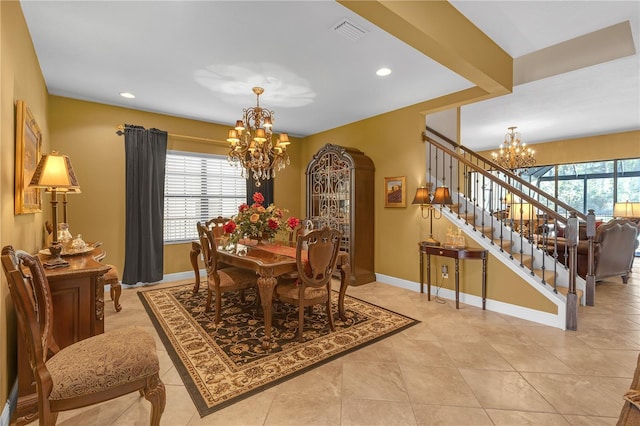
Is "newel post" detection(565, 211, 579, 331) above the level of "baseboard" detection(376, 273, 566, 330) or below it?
above

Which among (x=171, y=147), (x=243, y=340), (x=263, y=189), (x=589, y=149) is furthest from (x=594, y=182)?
(x=171, y=147)

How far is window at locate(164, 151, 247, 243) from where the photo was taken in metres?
4.84

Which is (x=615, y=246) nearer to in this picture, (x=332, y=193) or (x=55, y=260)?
(x=332, y=193)

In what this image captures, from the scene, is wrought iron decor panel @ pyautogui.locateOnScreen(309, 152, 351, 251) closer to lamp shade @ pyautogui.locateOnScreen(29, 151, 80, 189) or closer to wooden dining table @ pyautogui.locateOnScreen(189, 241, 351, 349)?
wooden dining table @ pyautogui.locateOnScreen(189, 241, 351, 349)

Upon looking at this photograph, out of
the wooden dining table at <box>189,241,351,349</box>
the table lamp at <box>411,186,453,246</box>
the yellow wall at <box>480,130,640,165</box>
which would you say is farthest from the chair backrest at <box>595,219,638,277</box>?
the wooden dining table at <box>189,241,351,349</box>

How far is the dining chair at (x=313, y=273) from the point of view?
2611mm

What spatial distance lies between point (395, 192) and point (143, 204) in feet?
12.3

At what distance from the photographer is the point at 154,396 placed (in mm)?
1520

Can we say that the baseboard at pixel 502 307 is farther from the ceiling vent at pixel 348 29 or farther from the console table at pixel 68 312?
the console table at pixel 68 312

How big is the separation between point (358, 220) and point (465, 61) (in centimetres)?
261

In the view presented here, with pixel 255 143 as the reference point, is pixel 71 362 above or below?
below

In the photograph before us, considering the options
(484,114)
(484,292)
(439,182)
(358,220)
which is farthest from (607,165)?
(358,220)

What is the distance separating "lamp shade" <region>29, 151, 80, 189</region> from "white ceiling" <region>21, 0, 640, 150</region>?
1151mm

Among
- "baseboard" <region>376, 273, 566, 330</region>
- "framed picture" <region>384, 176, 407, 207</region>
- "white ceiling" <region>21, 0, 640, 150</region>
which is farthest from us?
"framed picture" <region>384, 176, 407, 207</region>
